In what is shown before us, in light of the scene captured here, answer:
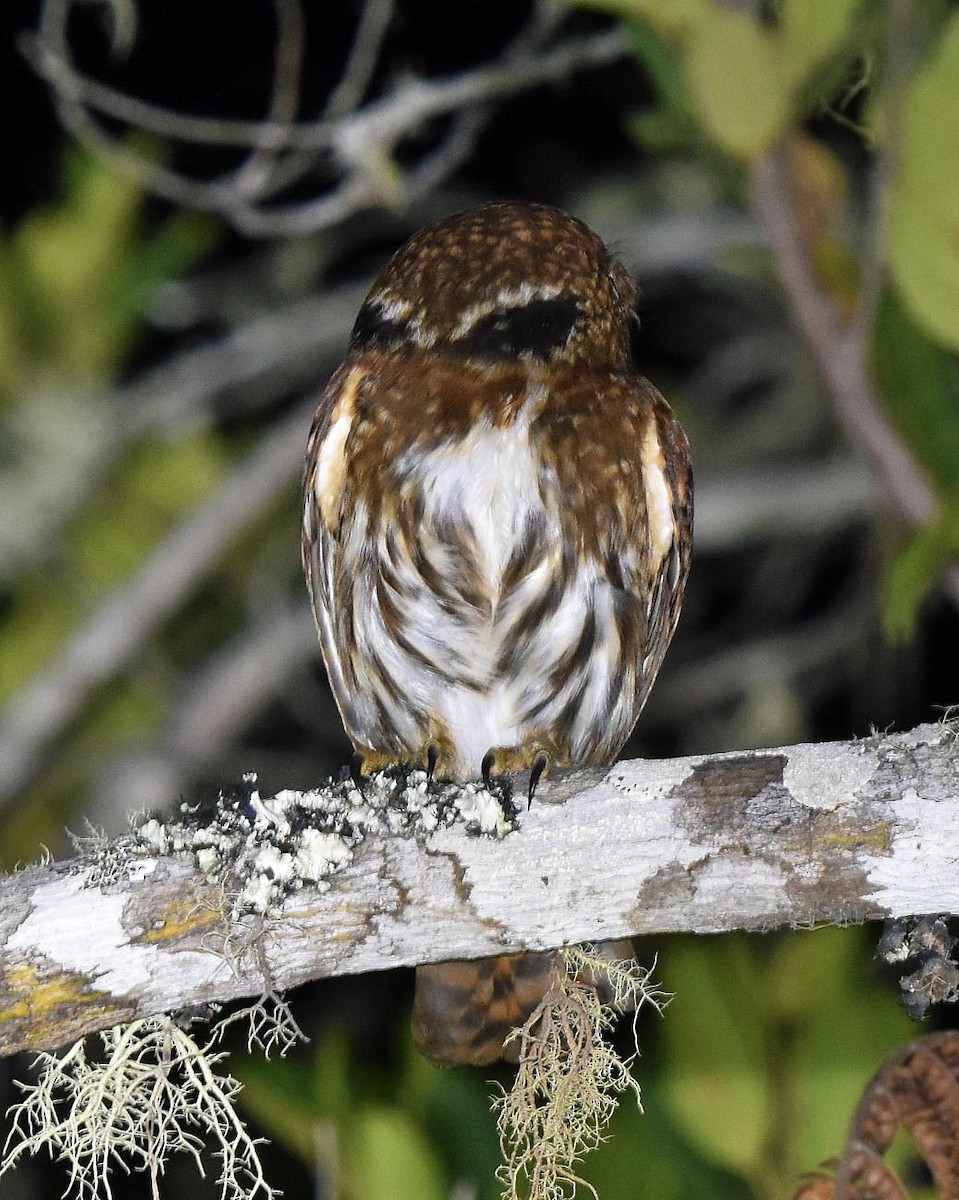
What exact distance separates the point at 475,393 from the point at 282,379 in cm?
215

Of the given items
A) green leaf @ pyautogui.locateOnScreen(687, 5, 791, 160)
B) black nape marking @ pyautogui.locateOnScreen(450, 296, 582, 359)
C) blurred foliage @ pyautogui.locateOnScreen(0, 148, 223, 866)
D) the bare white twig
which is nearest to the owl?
black nape marking @ pyautogui.locateOnScreen(450, 296, 582, 359)

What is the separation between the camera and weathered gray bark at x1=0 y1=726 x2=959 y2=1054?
1.52 metres

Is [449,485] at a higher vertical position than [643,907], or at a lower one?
higher

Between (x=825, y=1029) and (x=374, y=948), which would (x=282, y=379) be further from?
(x=374, y=948)

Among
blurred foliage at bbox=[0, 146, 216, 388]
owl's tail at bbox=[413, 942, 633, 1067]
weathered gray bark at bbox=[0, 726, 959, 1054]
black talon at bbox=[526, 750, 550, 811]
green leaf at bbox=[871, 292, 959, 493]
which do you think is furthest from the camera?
blurred foliage at bbox=[0, 146, 216, 388]

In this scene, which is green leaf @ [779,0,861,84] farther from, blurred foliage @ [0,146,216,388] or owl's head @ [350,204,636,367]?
blurred foliage @ [0,146,216,388]

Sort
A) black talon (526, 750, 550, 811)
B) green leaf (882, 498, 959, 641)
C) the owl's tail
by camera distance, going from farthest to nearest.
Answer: green leaf (882, 498, 959, 641) → the owl's tail → black talon (526, 750, 550, 811)

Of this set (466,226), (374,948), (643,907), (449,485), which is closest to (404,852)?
(374,948)

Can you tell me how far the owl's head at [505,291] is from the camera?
6.27ft

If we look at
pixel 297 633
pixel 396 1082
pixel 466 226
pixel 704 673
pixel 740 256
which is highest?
pixel 466 226

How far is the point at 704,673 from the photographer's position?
380 centimetres

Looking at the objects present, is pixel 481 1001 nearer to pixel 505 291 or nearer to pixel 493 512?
pixel 493 512

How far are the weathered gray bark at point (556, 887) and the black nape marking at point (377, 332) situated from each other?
0.67 metres

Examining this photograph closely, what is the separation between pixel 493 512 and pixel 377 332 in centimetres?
30
